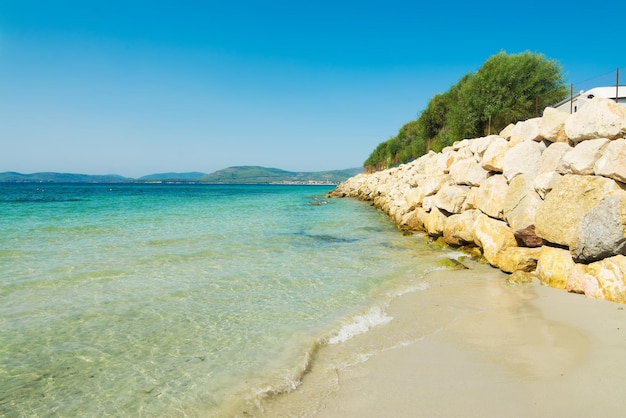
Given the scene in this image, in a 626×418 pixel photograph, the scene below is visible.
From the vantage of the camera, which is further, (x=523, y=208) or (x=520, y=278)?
(x=523, y=208)

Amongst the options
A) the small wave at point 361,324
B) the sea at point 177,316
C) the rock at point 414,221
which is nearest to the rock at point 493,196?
the sea at point 177,316

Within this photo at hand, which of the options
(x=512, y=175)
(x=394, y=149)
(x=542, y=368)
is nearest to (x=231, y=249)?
(x=512, y=175)

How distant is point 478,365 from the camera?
514 centimetres

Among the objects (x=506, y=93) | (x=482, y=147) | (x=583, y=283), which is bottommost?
(x=583, y=283)

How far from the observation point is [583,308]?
23.5ft

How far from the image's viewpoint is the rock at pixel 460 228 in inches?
542

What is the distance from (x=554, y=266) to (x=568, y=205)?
5.25 feet

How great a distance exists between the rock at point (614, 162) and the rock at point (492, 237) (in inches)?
116

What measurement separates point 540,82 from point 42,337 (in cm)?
3512

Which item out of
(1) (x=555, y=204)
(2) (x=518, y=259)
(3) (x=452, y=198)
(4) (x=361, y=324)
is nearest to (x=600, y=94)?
(3) (x=452, y=198)

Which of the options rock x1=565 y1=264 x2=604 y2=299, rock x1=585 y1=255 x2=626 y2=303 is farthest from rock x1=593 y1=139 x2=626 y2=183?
rock x1=565 y1=264 x2=604 y2=299

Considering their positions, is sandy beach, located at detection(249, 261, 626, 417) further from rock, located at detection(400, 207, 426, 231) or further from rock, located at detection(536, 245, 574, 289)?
rock, located at detection(400, 207, 426, 231)

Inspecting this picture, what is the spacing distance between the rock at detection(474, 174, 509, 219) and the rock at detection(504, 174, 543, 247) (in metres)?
0.47

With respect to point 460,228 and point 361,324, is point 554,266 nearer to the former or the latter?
point 361,324
